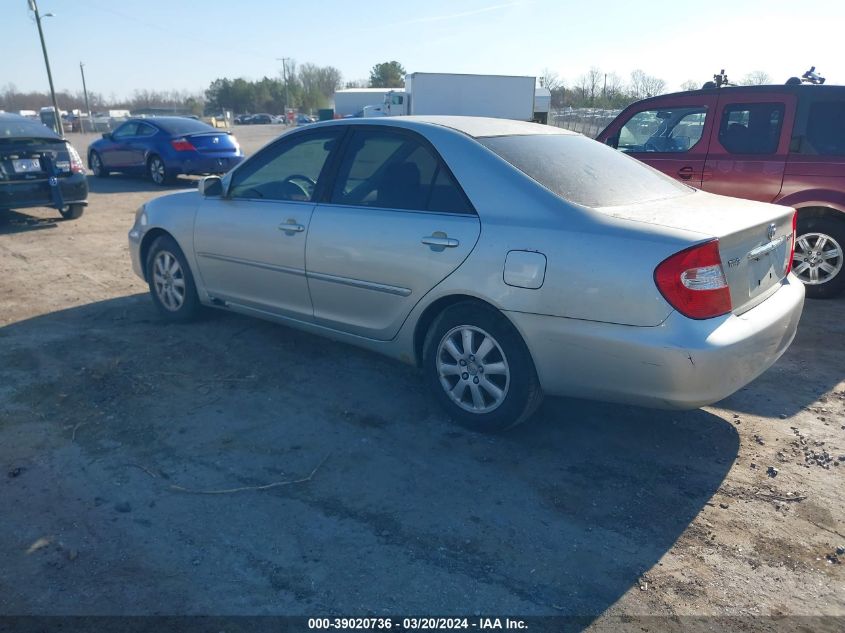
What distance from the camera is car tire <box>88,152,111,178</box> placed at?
16125 millimetres

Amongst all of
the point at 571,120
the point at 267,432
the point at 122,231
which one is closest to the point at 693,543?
the point at 267,432

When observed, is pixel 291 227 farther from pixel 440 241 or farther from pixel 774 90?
pixel 774 90

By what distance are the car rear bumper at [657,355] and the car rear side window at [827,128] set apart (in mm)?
3554

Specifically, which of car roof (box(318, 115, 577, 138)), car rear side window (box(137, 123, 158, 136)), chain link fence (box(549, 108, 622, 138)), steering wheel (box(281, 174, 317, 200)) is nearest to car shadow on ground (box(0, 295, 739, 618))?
steering wheel (box(281, 174, 317, 200))

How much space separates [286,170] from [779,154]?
4733 millimetres

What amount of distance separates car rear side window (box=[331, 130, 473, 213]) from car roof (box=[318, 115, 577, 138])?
77mm

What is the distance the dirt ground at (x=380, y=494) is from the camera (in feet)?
8.46

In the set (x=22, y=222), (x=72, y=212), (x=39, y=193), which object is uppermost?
(x=39, y=193)

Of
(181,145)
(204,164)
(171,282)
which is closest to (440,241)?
(171,282)

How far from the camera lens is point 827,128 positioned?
622cm

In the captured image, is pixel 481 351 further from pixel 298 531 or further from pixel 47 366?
pixel 47 366

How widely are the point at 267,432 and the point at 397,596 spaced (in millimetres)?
1551

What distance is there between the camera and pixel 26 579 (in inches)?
103

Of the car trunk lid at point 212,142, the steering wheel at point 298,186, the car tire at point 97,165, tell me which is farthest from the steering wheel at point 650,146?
the car tire at point 97,165
